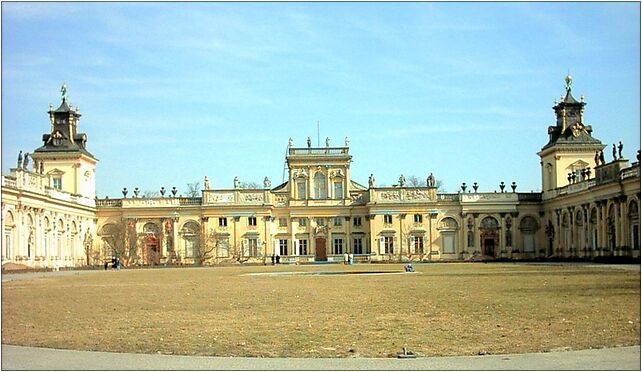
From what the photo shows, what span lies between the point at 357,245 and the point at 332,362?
85.2 m

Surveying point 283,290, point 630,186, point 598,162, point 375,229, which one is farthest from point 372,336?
point 375,229

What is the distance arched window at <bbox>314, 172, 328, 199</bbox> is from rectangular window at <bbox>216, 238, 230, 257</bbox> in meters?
11.2

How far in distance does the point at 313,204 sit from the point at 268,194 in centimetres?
525

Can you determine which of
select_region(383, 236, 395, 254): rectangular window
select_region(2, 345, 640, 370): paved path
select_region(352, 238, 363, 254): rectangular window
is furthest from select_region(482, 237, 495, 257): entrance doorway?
select_region(2, 345, 640, 370): paved path

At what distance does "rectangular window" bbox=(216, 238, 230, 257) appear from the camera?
317ft

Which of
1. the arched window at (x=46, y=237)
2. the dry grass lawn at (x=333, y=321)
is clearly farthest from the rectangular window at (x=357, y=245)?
the dry grass lawn at (x=333, y=321)

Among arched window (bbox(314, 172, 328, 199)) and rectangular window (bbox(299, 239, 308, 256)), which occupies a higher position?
arched window (bbox(314, 172, 328, 199))

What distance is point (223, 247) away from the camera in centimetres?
9694

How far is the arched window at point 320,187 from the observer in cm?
9769

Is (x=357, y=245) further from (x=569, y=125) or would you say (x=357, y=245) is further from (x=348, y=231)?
(x=569, y=125)

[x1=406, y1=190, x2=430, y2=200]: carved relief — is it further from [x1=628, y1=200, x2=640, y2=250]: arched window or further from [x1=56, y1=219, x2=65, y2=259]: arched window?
[x1=56, y1=219, x2=65, y2=259]: arched window

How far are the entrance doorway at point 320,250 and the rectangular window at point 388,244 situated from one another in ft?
21.9

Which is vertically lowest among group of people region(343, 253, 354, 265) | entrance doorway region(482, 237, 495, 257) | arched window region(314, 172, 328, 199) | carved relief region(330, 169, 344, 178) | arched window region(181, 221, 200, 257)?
group of people region(343, 253, 354, 265)

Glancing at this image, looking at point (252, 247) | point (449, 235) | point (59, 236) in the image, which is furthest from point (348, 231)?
point (59, 236)
